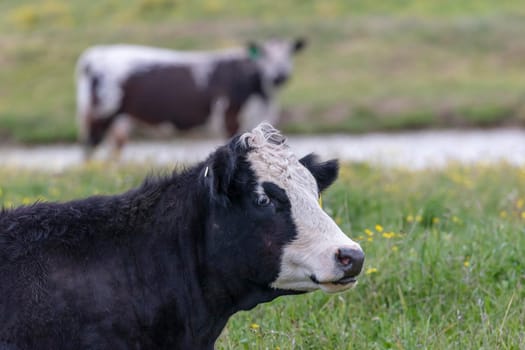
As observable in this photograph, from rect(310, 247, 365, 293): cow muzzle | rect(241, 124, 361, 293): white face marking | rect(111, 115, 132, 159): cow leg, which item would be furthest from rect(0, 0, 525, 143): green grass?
rect(310, 247, 365, 293): cow muzzle

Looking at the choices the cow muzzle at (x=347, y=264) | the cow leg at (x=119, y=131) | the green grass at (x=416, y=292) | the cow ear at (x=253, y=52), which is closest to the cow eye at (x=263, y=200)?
the cow muzzle at (x=347, y=264)

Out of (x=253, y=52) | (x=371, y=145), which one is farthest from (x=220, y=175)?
(x=371, y=145)

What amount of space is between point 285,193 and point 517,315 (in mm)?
2095

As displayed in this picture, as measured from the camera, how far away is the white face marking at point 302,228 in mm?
4273

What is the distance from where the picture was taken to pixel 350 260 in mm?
4191

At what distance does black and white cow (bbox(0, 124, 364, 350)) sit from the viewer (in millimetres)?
4297

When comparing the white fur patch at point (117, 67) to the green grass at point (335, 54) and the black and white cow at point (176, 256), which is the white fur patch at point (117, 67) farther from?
the black and white cow at point (176, 256)

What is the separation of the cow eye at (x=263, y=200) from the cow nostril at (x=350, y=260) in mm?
457

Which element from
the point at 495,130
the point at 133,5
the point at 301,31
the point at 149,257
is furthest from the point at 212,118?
the point at 133,5

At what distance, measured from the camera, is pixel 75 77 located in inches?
1183

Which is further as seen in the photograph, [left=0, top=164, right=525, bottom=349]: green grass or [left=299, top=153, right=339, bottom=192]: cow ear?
[left=0, top=164, right=525, bottom=349]: green grass

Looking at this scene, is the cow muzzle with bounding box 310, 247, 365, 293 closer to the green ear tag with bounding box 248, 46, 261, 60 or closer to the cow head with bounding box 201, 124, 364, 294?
the cow head with bounding box 201, 124, 364, 294

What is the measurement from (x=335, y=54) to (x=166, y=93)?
1506 cm

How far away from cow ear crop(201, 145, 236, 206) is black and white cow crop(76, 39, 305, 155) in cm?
1359
